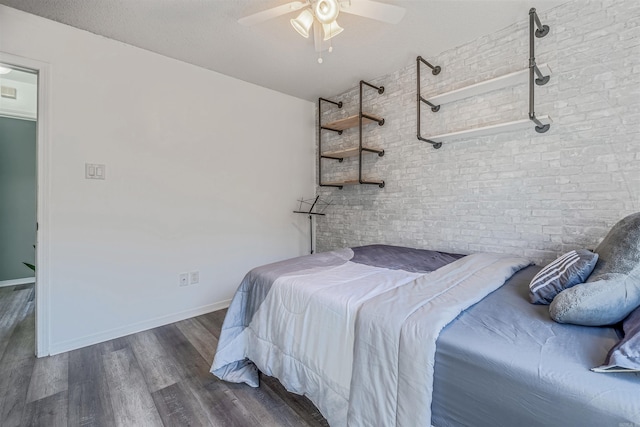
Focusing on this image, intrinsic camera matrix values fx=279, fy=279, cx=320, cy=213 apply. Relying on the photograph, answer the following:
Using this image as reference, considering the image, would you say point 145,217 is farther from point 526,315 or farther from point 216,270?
point 526,315

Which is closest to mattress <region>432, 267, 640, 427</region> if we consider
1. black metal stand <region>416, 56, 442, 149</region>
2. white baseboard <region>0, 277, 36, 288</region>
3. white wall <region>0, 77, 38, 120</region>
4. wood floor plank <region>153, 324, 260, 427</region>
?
wood floor plank <region>153, 324, 260, 427</region>

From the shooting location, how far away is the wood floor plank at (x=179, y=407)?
56.6 inches

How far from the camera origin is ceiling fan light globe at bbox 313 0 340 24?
1.60 metres

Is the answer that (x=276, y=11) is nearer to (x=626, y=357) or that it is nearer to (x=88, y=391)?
(x=626, y=357)

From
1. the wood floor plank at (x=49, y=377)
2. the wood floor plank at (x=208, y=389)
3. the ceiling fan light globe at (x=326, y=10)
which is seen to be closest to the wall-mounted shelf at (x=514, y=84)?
the ceiling fan light globe at (x=326, y=10)

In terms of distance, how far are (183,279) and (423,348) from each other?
247 cm

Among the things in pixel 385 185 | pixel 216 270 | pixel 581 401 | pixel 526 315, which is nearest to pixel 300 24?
pixel 385 185

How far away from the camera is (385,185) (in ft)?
9.75

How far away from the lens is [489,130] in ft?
6.97

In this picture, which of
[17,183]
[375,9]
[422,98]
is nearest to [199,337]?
[375,9]

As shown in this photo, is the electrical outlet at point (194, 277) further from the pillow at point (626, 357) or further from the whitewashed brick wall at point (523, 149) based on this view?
the pillow at point (626, 357)

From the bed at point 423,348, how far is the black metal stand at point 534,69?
3.17 ft

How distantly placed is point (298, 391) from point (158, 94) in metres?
2.68

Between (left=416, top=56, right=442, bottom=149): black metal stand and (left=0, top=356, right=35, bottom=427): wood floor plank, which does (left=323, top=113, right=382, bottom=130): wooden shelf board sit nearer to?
(left=416, top=56, right=442, bottom=149): black metal stand
